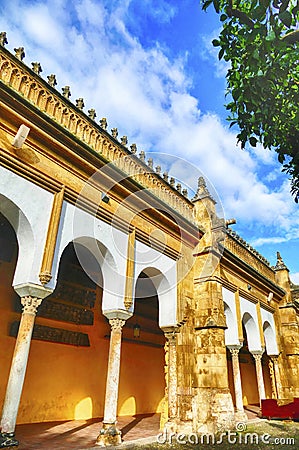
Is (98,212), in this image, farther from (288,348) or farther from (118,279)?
(288,348)

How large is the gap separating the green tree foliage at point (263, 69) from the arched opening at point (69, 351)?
14.8ft

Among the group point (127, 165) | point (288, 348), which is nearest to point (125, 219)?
point (127, 165)

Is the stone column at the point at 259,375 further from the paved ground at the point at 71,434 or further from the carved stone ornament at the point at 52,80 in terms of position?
the carved stone ornament at the point at 52,80

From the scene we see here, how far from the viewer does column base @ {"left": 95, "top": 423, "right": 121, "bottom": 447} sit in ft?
18.5

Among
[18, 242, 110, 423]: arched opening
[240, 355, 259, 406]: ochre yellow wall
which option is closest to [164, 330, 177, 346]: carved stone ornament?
[18, 242, 110, 423]: arched opening

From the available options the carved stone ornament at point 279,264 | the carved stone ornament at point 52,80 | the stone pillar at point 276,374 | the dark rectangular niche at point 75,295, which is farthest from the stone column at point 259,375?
the carved stone ornament at point 52,80

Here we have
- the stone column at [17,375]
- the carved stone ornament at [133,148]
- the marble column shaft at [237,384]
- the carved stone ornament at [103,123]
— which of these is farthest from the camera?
the marble column shaft at [237,384]

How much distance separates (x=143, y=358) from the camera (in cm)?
1162

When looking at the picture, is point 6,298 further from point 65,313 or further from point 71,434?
point 71,434

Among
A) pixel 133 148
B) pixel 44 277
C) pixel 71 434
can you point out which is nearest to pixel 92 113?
pixel 133 148

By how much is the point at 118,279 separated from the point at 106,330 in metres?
4.23

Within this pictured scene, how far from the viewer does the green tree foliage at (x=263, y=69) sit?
3465 millimetres

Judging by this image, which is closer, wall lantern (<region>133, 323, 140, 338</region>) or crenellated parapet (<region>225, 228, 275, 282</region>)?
wall lantern (<region>133, 323, 140, 338</region>)

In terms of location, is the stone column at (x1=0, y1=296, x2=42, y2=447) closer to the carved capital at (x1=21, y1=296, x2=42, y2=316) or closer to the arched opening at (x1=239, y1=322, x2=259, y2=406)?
the carved capital at (x1=21, y1=296, x2=42, y2=316)
